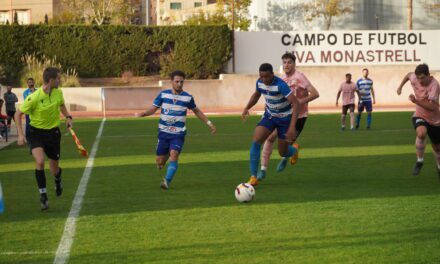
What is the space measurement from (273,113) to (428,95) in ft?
8.27

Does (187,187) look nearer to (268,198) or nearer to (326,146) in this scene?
(268,198)

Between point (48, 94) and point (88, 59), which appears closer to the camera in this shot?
point (48, 94)

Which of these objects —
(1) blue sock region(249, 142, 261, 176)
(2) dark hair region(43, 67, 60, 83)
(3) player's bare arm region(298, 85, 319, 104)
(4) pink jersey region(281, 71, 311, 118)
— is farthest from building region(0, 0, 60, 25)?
(2) dark hair region(43, 67, 60, 83)

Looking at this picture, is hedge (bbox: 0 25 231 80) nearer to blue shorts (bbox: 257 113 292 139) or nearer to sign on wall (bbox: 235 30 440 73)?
sign on wall (bbox: 235 30 440 73)

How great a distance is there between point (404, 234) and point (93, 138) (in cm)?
1904

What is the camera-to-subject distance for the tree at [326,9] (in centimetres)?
6650

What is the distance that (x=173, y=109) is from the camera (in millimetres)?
14492

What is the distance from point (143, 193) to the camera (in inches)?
547

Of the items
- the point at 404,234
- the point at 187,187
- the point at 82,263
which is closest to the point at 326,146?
the point at 187,187

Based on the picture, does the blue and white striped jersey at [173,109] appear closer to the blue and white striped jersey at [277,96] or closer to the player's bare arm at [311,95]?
the blue and white striped jersey at [277,96]

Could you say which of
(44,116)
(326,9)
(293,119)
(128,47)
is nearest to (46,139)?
(44,116)

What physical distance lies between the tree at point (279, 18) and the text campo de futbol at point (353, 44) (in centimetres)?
1266

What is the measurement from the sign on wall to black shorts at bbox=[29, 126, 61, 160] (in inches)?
1732

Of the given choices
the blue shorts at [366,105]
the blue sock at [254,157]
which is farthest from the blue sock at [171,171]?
the blue shorts at [366,105]
